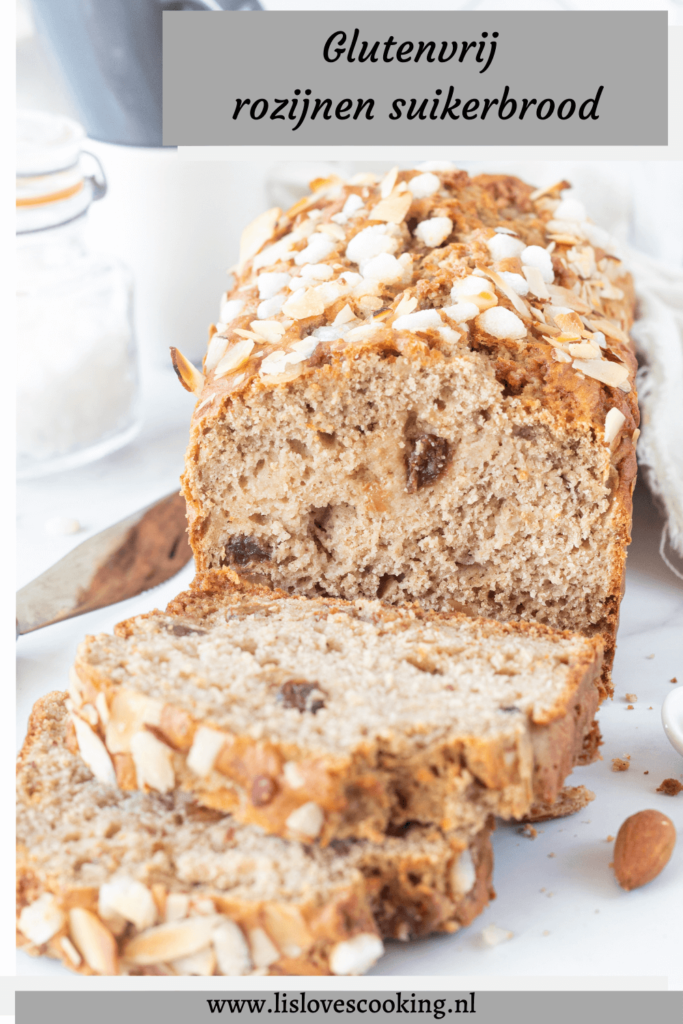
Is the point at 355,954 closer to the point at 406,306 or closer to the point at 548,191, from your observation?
the point at 406,306

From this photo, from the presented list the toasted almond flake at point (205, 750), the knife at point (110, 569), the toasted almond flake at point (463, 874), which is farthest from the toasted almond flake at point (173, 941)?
the knife at point (110, 569)

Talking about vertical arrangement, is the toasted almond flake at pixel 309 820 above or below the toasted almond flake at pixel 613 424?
below

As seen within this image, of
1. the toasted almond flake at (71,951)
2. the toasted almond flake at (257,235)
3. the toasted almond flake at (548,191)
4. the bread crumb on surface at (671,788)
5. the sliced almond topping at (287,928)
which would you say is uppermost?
the toasted almond flake at (548,191)

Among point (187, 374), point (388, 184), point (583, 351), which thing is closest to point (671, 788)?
point (583, 351)

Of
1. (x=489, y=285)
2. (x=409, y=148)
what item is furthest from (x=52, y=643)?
(x=409, y=148)

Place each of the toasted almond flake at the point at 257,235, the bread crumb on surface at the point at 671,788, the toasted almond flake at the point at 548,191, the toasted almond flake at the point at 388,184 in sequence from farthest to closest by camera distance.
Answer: the toasted almond flake at the point at 548,191
the toasted almond flake at the point at 257,235
the toasted almond flake at the point at 388,184
the bread crumb on surface at the point at 671,788

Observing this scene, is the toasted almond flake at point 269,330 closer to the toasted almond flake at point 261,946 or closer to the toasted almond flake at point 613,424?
the toasted almond flake at point 613,424

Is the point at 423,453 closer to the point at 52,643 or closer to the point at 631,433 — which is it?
the point at 631,433
